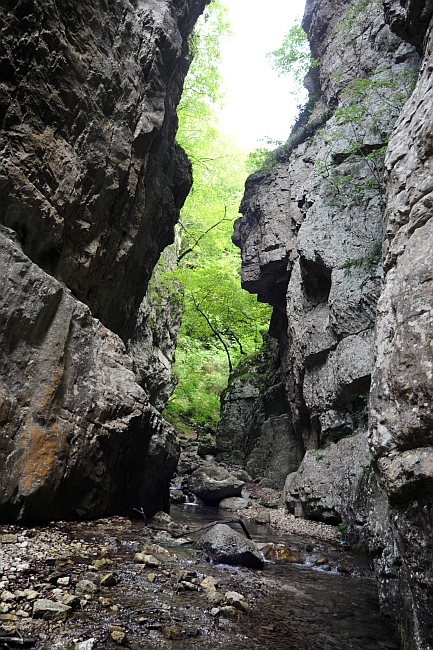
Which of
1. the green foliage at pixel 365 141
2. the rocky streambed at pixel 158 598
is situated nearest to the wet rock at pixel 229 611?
the rocky streambed at pixel 158 598

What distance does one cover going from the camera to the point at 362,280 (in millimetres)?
11930

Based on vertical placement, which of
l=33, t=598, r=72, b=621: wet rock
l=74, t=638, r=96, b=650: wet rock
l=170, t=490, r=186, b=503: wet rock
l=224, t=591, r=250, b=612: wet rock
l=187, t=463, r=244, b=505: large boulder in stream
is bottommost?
l=74, t=638, r=96, b=650: wet rock

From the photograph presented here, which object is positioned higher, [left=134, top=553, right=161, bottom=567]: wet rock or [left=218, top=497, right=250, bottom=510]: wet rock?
[left=218, top=497, right=250, bottom=510]: wet rock

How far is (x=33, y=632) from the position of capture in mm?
3348

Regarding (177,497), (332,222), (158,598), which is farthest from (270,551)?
(332,222)

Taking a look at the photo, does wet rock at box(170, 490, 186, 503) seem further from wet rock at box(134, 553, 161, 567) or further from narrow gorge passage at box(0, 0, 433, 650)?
wet rock at box(134, 553, 161, 567)

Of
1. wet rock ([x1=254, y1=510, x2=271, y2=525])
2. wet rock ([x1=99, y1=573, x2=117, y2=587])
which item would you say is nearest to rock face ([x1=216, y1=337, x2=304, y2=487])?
wet rock ([x1=254, y1=510, x2=271, y2=525])

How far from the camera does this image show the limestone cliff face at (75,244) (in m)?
6.05

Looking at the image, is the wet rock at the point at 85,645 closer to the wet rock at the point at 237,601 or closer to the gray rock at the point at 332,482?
the wet rock at the point at 237,601

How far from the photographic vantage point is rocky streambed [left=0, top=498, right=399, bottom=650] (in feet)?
12.0

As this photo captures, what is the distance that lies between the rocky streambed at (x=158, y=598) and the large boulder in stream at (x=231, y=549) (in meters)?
0.18

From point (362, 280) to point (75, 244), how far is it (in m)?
7.73

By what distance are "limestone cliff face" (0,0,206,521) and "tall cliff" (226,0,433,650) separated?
4.53 m

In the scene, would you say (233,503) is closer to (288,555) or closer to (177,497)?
(177,497)
